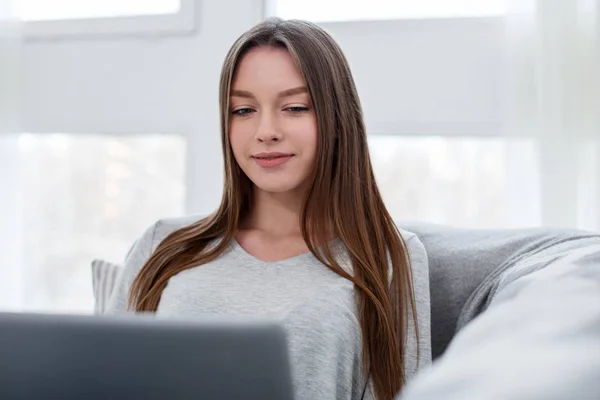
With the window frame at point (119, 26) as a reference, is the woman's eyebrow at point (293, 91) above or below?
below

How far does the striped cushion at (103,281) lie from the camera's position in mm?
1675

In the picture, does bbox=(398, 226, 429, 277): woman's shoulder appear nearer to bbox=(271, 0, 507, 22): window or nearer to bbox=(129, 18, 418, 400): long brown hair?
bbox=(129, 18, 418, 400): long brown hair

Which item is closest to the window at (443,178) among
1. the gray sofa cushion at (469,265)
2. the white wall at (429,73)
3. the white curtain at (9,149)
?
the white wall at (429,73)

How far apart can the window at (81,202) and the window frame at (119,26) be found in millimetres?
342

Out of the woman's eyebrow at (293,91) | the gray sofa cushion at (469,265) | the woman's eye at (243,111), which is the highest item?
the woman's eyebrow at (293,91)

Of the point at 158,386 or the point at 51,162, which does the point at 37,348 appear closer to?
the point at 158,386

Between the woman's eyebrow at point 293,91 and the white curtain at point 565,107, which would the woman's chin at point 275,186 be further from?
the white curtain at point 565,107

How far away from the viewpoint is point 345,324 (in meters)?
1.32

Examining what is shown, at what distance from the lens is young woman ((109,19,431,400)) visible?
4.36 feet

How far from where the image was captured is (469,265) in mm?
1431

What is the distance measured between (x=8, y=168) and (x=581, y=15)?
1.90 m

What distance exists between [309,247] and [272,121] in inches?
9.1

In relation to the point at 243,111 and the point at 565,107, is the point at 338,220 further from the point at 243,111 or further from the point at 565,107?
the point at 565,107

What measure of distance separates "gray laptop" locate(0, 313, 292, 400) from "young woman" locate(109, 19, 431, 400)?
2.28 ft
